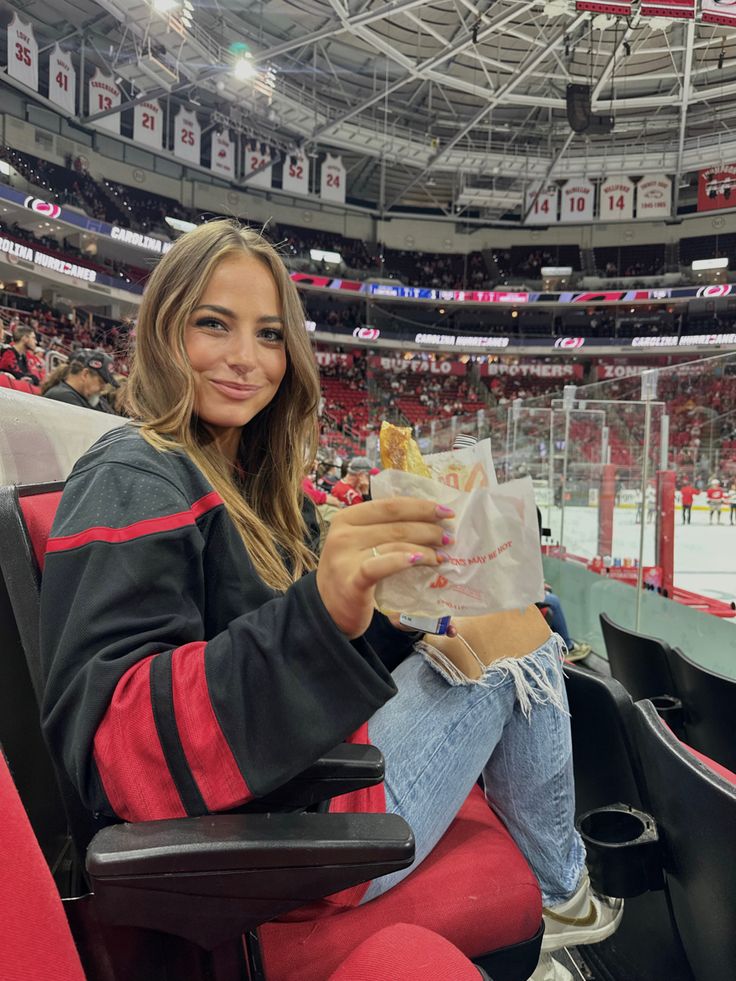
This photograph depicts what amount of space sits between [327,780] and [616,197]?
869 inches

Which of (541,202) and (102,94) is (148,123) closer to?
(102,94)

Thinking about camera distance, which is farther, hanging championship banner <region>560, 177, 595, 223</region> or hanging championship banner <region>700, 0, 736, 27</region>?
hanging championship banner <region>560, 177, 595, 223</region>

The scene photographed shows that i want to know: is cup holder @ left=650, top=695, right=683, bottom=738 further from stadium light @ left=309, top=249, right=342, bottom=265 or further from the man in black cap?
stadium light @ left=309, top=249, right=342, bottom=265

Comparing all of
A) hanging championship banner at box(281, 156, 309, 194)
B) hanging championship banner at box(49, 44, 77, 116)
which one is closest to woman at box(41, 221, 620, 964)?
hanging championship banner at box(49, 44, 77, 116)

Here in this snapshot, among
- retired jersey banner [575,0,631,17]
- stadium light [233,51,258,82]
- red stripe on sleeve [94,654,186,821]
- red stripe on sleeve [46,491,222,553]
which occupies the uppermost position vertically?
stadium light [233,51,258,82]

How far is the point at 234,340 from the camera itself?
37.7 inches

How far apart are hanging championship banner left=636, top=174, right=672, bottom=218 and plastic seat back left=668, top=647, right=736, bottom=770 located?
21.0 meters

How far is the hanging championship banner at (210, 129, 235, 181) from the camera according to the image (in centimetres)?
1666

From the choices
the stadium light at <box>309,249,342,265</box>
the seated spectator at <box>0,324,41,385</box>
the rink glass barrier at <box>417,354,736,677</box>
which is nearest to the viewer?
the rink glass barrier at <box>417,354,736,677</box>

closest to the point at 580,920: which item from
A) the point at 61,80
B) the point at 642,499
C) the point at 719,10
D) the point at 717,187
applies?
the point at 642,499

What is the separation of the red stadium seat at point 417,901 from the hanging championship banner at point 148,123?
1664cm

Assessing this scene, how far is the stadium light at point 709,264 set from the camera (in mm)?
21050

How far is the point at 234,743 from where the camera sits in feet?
1.96

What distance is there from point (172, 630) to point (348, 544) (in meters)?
0.21
